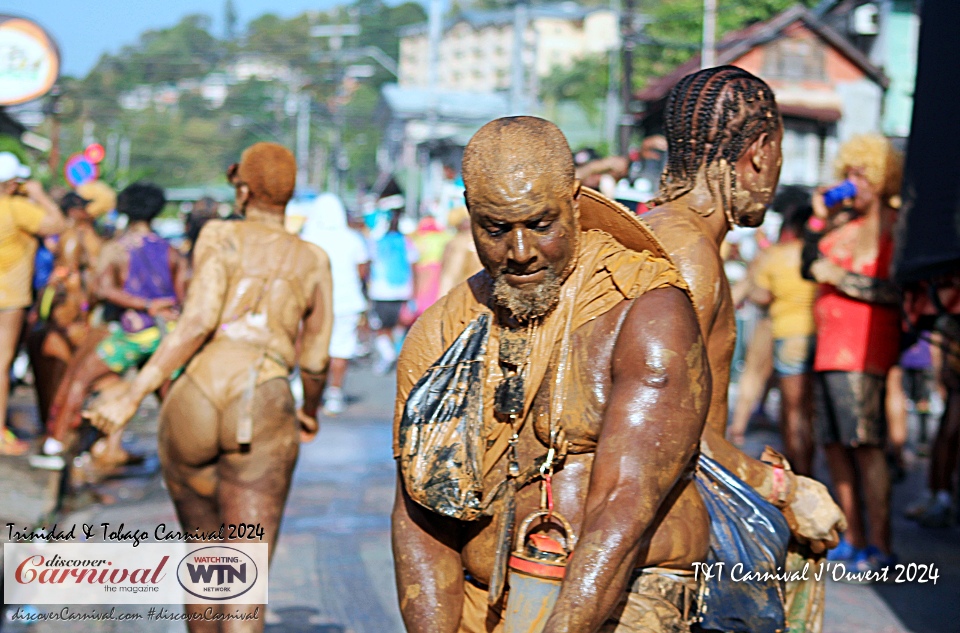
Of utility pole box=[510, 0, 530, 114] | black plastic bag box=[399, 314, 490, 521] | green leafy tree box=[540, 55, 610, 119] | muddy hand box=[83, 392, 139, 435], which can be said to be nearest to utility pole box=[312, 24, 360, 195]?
green leafy tree box=[540, 55, 610, 119]

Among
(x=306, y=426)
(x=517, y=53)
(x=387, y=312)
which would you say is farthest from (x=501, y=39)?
(x=306, y=426)

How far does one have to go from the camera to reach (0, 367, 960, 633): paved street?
5.90 metres

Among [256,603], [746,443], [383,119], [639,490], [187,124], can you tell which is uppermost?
[639,490]

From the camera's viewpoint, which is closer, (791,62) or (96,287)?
(96,287)

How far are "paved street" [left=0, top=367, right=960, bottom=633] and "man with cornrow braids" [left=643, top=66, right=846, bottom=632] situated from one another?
275 centimetres

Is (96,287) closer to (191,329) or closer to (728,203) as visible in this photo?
(191,329)

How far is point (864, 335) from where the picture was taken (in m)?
6.80

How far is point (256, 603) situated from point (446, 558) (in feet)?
7.55

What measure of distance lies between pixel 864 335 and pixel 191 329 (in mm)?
3971

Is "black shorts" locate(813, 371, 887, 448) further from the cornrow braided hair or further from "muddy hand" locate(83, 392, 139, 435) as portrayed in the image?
"muddy hand" locate(83, 392, 139, 435)

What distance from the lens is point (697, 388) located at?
2494 mm

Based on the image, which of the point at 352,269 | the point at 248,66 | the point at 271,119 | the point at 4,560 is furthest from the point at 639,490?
Result: the point at 248,66

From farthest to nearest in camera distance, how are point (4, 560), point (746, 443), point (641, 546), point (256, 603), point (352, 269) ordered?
1. point (352, 269)
2. point (746, 443)
3. point (4, 560)
4. point (256, 603)
5. point (641, 546)

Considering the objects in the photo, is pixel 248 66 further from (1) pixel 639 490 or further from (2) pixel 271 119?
(1) pixel 639 490
